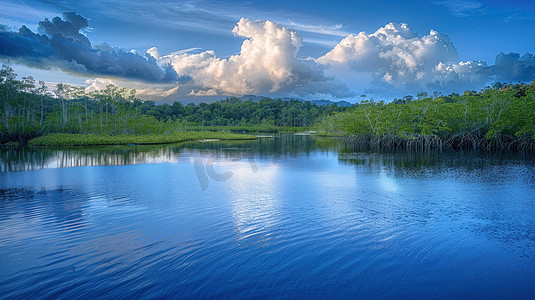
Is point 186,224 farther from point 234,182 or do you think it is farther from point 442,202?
point 442,202

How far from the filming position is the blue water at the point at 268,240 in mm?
6137

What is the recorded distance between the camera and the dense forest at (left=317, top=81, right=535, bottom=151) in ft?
110

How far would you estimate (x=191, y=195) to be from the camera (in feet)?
45.2

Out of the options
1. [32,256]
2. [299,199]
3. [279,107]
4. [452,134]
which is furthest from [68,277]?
[279,107]

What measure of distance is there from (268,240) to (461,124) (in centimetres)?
3595

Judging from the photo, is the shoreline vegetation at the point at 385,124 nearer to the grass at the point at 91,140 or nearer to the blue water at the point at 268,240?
the grass at the point at 91,140

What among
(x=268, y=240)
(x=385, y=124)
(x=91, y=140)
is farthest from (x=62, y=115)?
(x=268, y=240)

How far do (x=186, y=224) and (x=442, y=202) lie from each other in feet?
29.3

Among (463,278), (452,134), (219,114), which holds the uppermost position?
(219,114)

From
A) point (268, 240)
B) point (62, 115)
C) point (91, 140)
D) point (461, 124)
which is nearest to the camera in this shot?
point (268, 240)

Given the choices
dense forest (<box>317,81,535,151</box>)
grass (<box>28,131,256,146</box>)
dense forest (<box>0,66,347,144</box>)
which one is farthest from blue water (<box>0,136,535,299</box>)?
dense forest (<box>0,66,347,144</box>)

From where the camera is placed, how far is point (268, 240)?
831 centimetres

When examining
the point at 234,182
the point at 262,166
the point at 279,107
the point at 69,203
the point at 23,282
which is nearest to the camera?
the point at 23,282

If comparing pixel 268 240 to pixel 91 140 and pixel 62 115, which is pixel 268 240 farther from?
pixel 62 115
